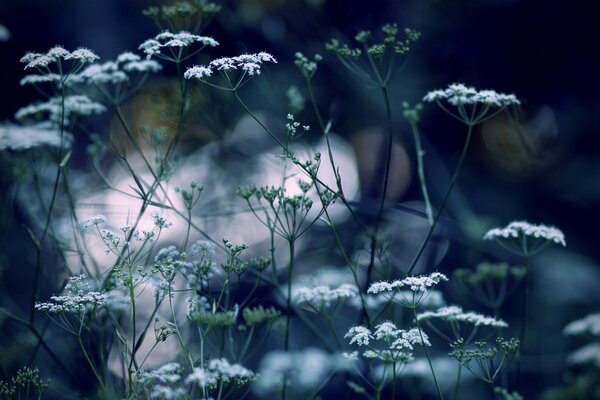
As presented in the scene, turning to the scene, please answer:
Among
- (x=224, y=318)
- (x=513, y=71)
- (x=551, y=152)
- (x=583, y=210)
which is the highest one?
(x=513, y=71)

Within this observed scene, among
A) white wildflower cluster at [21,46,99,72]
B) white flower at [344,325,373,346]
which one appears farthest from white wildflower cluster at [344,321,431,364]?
white wildflower cluster at [21,46,99,72]

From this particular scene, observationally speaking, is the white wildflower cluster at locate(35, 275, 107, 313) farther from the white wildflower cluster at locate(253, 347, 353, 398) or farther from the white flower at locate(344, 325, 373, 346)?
the white flower at locate(344, 325, 373, 346)

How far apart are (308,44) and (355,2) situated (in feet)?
3.92

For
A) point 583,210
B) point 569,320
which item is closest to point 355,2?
point 583,210

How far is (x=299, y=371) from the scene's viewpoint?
3893 millimetres

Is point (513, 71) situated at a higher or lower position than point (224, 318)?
higher

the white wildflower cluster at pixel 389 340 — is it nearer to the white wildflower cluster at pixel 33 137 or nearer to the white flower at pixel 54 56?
the white flower at pixel 54 56

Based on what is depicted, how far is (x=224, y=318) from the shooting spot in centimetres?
297

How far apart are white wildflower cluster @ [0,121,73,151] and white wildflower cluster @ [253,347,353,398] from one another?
171 centimetres

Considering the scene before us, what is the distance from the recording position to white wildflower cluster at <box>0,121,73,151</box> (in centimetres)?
426

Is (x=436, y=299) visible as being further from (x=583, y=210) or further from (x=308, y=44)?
(x=583, y=210)

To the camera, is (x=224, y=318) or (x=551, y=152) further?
(x=551, y=152)

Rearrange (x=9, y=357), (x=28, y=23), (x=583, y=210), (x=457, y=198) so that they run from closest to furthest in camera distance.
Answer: (x=9, y=357) → (x=457, y=198) → (x=583, y=210) → (x=28, y=23)

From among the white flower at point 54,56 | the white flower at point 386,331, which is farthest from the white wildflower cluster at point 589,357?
the white flower at point 54,56
